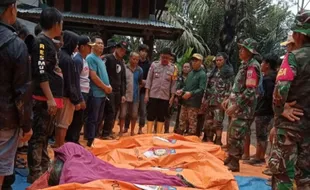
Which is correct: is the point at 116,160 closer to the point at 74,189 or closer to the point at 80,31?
the point at 74,189

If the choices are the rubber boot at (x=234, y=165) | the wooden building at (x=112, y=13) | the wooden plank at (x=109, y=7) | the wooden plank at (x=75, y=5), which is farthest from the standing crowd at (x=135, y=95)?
the wooden plank at (x=75, y=5)

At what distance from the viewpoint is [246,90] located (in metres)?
5.28

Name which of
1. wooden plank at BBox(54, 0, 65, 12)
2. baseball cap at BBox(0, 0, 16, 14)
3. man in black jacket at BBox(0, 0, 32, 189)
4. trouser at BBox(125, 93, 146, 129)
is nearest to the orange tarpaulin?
man in black jacket at BBox(0, 0, 32, 189)

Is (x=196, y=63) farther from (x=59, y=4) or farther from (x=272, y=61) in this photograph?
(x=59, y=4)

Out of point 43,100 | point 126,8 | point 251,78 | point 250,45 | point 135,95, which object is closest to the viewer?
point 43,100

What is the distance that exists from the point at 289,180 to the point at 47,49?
2653mm

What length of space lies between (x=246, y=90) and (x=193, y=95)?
7.99ft

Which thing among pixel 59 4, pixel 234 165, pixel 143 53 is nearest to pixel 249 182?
pixel 234 165

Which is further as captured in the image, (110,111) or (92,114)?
(110,111)

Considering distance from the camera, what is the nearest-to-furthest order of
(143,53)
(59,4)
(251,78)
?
(251,78) < (143,53) < (59,4)

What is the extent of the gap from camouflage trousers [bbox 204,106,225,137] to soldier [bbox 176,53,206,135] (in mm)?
277

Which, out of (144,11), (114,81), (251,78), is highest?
(144,11)

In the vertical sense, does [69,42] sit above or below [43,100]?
above

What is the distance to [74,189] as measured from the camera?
275 cm
